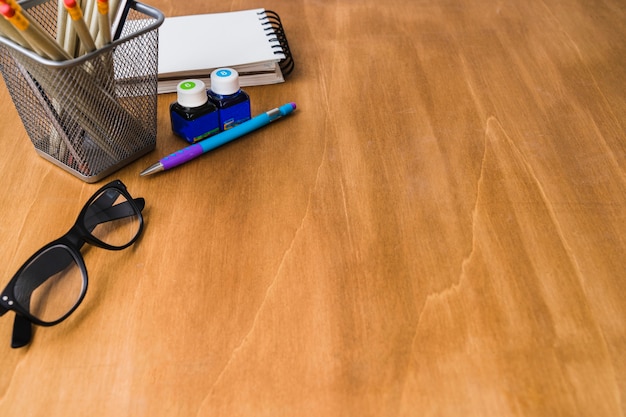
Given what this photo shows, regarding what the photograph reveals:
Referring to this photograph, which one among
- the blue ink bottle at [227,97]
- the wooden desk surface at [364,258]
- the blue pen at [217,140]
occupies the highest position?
the blue ink bottle at [227,97]

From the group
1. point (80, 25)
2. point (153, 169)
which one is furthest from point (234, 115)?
point (80, 25)

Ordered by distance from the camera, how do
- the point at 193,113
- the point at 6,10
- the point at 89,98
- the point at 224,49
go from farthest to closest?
the point at 224,49 → the point at 193,113 → the point at 89,98 → the point at 6,10

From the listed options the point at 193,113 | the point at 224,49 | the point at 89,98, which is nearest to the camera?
the point at 89,98

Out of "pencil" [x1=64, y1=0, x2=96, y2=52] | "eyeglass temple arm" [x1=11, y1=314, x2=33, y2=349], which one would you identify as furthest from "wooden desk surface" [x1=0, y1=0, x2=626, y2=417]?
"pencil" [x1=64, y1=0, x2=96, y2=52]

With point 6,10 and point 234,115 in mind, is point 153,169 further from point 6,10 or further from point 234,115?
point 6,10

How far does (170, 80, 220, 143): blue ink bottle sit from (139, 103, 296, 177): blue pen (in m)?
0.02

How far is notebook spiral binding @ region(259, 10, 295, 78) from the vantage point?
99 cm

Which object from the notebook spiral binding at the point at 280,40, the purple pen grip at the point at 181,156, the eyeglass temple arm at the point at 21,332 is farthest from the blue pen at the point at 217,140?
the eyeglass temple arm at the point at 21,332

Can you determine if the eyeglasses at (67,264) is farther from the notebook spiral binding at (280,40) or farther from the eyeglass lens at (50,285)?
the notebook spiral binding at (280,40)

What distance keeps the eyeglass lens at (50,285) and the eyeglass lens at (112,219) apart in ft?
0.16

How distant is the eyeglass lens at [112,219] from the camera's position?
71 centimetres

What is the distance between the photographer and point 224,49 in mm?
969

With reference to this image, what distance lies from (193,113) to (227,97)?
53 millimetres

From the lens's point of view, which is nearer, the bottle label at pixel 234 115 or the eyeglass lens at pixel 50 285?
the eyeglass lens at pixel 50 285
